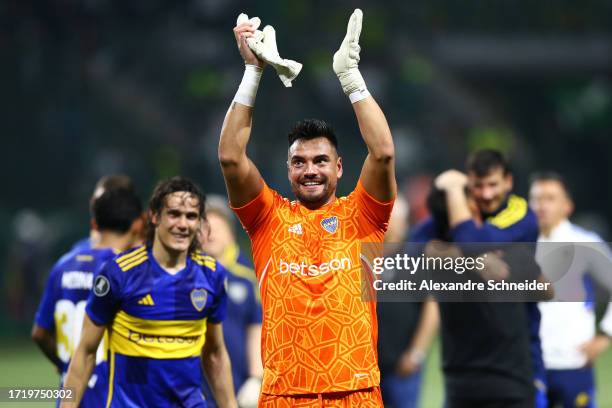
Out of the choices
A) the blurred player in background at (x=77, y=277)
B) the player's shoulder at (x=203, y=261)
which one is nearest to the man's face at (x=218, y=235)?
the blurred player in background at (x=77, y=277)

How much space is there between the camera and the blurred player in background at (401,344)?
27.3 feet

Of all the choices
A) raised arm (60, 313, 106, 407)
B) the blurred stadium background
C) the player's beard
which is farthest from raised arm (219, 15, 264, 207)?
the blurred stadium background

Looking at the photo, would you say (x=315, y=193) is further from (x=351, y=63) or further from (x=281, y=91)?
(x=281, y=91)

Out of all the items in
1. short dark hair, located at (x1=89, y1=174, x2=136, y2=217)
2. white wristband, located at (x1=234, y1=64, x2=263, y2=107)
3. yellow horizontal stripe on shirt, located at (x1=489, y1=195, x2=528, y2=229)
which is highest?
short dark hair, located at (x1=89, y1=174, x2=136, y2=217)

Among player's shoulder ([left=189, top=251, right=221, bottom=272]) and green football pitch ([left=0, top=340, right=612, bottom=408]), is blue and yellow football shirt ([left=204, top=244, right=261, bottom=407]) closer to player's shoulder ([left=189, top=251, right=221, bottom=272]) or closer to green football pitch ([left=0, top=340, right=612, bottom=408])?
player's shoulder ([left=189, top=251, right=221, bottom=272])

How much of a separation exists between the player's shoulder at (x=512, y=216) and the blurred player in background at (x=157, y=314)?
5.94 feet

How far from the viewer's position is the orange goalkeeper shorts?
165 inches

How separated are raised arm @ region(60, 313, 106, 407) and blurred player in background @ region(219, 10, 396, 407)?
1047mm

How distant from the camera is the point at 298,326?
4250 mm

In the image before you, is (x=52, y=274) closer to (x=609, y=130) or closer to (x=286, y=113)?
(x=286, y=113)

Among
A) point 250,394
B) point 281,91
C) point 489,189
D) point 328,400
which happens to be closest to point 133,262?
point 328,400

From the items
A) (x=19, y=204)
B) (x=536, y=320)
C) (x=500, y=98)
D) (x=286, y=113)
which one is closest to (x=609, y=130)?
(x=500, y=98)

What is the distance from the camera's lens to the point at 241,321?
697cm

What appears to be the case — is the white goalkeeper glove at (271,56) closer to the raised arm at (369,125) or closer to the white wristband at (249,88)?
the white wristband at (249,88)
